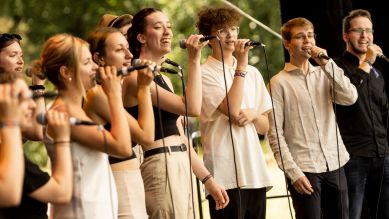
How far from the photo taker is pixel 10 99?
274 cm

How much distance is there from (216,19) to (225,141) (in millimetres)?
593

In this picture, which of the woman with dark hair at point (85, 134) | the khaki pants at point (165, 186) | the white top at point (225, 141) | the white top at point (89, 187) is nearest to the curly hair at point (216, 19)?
the white top at point (225, 141)

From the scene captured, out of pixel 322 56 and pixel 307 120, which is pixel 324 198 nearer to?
pixel 307 120

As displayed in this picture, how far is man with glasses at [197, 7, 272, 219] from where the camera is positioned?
430 cm

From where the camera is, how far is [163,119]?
3926 mm

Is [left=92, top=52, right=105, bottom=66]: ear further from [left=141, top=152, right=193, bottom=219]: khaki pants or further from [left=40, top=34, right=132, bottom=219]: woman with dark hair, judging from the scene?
[left=141, top=152, right=193, bottom=219]: khaki pants

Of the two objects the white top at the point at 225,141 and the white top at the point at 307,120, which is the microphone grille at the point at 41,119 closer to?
the white top at the point at 225,141

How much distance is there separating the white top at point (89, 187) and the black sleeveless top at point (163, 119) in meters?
0.44

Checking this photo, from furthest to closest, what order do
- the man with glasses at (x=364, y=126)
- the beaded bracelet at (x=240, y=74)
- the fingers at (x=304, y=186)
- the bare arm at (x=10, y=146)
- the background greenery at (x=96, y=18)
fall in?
the background greenery at (x=96, y=18) < the man with glasses at (x=364, y=126) < the fingers at (x=304, y=186) < the beaded bracelet at (x=240, y=74) < the bare arm at (x=10, y=146)

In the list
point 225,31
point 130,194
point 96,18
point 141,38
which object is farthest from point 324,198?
point 96,18

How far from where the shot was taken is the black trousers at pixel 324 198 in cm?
464

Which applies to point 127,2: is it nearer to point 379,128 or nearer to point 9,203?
point 379,128

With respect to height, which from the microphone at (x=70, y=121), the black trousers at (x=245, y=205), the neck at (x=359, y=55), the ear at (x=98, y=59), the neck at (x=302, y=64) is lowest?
the black trousers at (x=245, y=205)

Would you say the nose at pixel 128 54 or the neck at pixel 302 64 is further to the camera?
the neck at pixel 302 64
